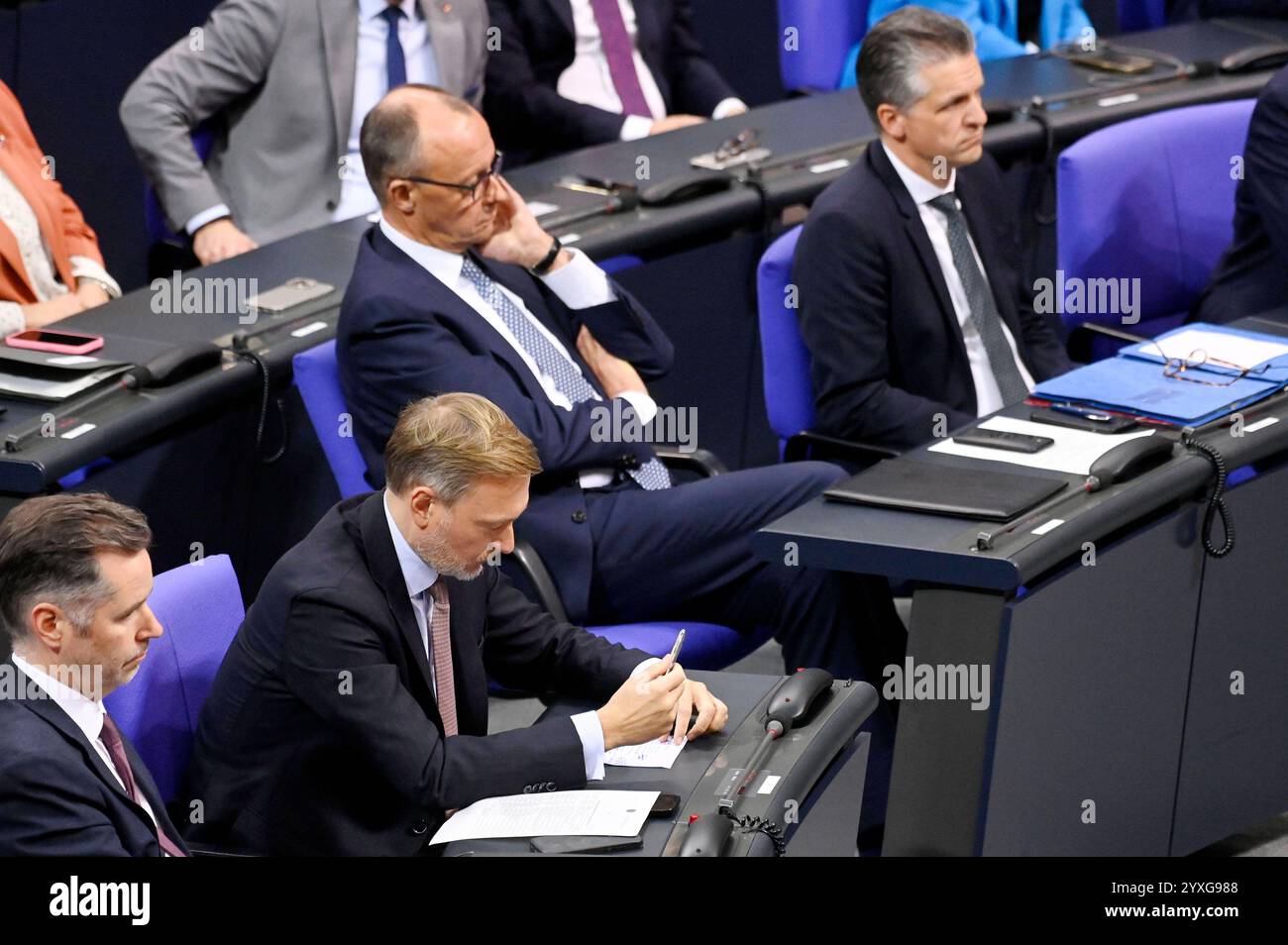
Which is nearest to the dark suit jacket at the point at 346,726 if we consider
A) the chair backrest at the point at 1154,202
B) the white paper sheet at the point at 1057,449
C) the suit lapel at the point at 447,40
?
the white paper sheet at the point at 1057,449

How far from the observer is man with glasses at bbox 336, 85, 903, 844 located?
3.39 meters

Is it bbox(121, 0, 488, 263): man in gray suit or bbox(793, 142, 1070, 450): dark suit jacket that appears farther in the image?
bbox(121, 0, 488, 263): man in gray suit

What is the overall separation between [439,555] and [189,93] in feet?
6.97

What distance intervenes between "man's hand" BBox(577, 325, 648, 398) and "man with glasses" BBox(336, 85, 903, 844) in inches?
3.6

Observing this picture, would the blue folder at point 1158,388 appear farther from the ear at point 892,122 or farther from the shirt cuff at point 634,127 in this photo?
the shirt cuff at point 634,127

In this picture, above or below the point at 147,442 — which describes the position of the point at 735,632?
below

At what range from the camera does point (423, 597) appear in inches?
106

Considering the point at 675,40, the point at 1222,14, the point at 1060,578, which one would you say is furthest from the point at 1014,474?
the point at 1222,14

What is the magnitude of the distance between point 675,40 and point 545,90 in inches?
20.8

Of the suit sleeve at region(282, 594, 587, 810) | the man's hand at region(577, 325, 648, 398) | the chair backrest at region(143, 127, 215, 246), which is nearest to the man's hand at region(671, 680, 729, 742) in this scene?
the suit sleeve at region(282, 594, 587, 810)

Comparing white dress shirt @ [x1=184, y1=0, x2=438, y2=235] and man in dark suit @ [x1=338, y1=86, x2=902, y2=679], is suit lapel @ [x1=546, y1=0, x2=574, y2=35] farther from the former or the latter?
man in dark suit @ [x1=338, y1=86, x2=902, y2=679]

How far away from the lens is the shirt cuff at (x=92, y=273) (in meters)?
4.21
